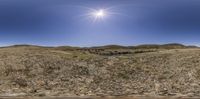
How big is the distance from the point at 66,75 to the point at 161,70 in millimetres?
7622

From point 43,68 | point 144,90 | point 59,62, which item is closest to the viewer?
point 144,90

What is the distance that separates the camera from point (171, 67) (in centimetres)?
3391

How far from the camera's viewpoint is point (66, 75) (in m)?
31.2

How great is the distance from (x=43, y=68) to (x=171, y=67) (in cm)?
1031

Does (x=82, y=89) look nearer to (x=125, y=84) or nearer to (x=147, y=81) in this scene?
(x=125, y=84)

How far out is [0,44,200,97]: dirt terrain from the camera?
80.7 ft

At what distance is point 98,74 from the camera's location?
3212 cm

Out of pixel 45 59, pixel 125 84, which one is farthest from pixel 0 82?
pixel 45 59

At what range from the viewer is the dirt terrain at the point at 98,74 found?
968 inches

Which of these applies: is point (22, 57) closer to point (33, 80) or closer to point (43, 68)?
point (43, 68)

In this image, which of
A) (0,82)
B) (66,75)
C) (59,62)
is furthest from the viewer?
(59,62)

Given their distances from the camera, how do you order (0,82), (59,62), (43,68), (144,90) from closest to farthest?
(144,90) → (0,82) → (43,68) → (59,62)

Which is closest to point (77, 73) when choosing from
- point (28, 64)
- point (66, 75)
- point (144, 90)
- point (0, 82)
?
point (66, 75)

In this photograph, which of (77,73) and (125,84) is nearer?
(125,84)
